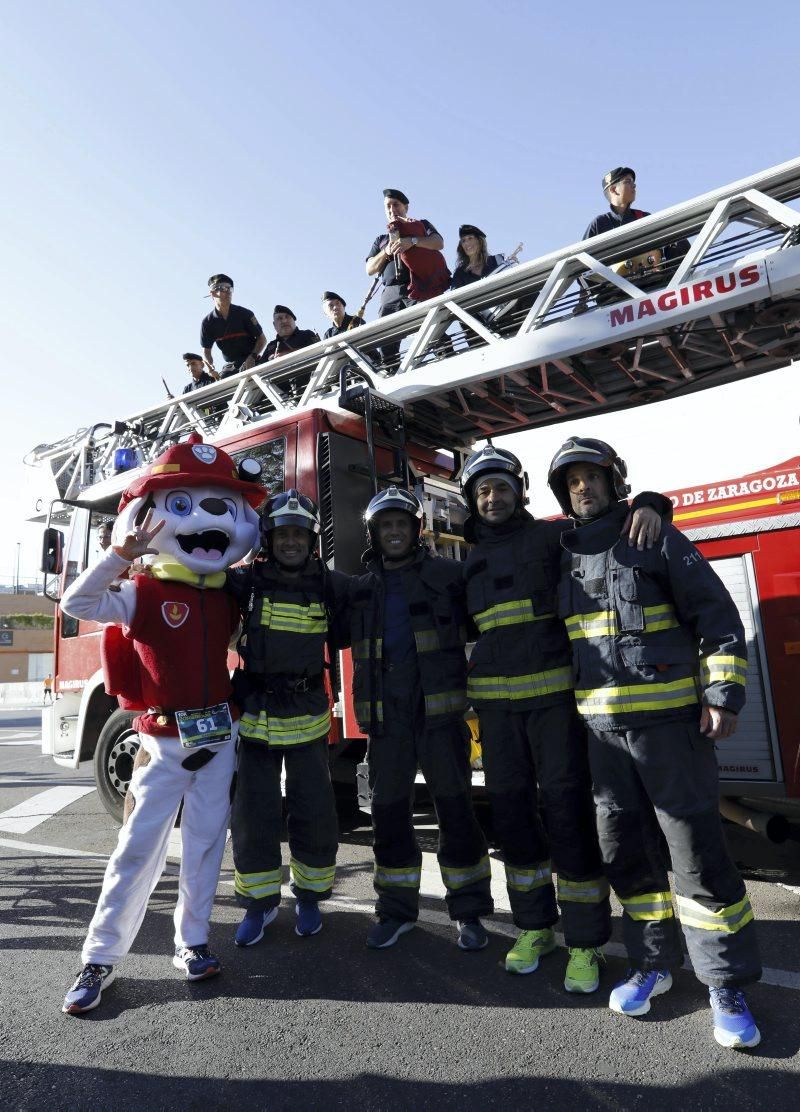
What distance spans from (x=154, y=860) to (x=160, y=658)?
785 mm

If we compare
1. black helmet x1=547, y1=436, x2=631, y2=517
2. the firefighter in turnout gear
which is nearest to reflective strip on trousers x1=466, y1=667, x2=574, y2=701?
black helmet x1=547, y1=436, x2=631, y2=517

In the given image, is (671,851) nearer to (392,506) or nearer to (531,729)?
(531,729)

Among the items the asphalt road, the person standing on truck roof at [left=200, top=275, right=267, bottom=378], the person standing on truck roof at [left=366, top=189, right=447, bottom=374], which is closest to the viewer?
the asphalt road

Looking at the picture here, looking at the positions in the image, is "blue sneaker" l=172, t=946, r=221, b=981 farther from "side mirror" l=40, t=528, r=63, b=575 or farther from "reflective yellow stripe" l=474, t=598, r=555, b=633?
"side mirror" l=40, t=528, r=63, b=575

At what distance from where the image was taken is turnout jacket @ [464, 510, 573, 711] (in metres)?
2.85

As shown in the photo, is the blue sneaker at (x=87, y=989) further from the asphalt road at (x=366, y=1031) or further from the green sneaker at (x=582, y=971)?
the green sneaker at (x=582, y=971)

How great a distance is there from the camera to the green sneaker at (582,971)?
2592 millimetres

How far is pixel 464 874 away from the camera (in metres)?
3.10

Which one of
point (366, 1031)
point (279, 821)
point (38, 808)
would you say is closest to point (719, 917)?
point (366, 1031)

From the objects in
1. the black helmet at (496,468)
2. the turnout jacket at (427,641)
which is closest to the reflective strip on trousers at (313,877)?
the turnout jacket at (427,641)

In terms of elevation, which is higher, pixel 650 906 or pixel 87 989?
pixel 650 906

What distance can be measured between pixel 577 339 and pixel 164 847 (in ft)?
A: 11.0

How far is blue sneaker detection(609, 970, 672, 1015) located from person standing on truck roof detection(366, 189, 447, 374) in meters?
4.15

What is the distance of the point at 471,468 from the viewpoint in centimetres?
317
